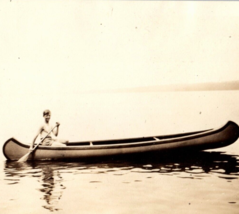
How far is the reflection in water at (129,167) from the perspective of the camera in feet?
15.6

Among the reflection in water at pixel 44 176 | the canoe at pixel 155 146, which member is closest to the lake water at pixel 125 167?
the reflection in water at pixel 44 176

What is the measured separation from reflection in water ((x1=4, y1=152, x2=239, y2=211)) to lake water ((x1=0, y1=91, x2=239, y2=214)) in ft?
0.05

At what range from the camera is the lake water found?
368 cm

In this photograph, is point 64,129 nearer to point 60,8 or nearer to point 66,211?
point 60,8

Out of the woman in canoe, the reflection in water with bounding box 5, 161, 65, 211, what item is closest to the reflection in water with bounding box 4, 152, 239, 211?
the reflection in water with bounding box 5, 161, 65, 211

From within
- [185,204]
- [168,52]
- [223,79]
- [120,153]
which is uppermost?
[168,52]

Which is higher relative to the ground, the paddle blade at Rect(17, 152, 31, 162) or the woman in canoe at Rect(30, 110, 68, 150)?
the woman in canoe at Rect(30, 110, 68, 150)

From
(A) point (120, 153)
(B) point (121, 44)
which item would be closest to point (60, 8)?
(B) point (121, 44)

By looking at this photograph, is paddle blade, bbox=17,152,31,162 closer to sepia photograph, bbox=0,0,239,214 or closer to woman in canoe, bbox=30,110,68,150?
sepia photograph, bbox=0,0,239,214

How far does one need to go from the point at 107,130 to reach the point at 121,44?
2635 mm

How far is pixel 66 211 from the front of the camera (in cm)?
349

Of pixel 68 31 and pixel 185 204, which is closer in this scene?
pixel 185 204

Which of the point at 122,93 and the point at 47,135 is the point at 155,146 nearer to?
the point at 122,93

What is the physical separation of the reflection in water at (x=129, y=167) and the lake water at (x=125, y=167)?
0.01 meters
